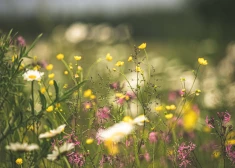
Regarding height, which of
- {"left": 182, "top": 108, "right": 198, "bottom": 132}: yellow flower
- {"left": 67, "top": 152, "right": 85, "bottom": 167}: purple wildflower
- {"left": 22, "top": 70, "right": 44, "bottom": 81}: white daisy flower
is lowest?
{"left": 182, "top": 108, "right": 198, "bottom": 132}: yellow flower

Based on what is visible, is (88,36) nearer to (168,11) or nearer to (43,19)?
(43,19)

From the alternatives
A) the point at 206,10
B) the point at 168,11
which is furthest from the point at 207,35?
the point at 168,11

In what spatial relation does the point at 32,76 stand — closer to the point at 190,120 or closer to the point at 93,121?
the point at 93,121

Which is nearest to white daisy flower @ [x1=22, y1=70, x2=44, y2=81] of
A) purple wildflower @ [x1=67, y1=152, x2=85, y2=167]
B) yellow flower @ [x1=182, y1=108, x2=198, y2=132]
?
purple wildflower @ [x1=67, y1=152, x2=85, y2=167]

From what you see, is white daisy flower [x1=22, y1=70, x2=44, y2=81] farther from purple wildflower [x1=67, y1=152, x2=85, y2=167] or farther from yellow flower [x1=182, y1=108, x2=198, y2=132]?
yellow flower [x1=182, y1=108, x2=198, y2=132]

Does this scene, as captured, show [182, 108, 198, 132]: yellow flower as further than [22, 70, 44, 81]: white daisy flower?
Yes

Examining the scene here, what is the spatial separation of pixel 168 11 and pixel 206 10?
550 inches

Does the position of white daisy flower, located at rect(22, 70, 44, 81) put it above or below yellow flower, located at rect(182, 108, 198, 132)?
above

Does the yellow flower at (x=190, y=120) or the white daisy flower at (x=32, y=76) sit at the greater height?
the white daisy flower at (x=32, y=76)

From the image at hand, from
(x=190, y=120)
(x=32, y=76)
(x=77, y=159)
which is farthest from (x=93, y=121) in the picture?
(x=190, y=120)

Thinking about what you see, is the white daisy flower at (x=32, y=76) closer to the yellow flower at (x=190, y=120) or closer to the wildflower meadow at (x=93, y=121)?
the wildflower meadow at (x=93, y=121)

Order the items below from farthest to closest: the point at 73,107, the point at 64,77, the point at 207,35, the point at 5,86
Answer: the point at 207,35, the point at 64,77, the point at 73,107, the point at 5,86

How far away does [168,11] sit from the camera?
19875 mm

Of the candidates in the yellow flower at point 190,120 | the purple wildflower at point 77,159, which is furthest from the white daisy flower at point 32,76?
the yellow flower at point 190,120
